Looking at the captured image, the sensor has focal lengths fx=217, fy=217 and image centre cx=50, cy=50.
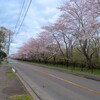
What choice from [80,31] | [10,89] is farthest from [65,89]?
[80,31]

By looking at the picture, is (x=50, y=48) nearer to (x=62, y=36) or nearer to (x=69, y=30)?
(x=62, y=36)

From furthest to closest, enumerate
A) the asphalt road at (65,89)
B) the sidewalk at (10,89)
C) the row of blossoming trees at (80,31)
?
the row of blossoming trees at (80,31)
the asphalt road at (65,89)
the sidewalk at (10,89)

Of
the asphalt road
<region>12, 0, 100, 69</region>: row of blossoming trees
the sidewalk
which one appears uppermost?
<region>12, 0, 100, 69</region>: row of blossoming trees

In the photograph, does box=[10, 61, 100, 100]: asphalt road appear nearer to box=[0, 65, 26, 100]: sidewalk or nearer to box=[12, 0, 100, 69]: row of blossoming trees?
box=[0, 65, 26, 100]: sidewalk

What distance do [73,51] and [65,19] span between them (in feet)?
59.2

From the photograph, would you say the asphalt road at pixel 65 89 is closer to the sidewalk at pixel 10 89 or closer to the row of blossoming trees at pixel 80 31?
the sidewalk at pixel 10 89

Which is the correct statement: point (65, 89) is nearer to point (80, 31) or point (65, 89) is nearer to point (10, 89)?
point (10, 89)

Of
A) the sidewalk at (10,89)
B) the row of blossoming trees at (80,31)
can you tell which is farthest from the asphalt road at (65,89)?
the row of blossoming trees at (80,31)

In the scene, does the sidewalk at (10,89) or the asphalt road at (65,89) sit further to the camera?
the asphalt road at (65,89)

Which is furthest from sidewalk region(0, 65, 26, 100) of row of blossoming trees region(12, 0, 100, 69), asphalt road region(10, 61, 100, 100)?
row of blossoming trees region(12, 0, 100, 69)

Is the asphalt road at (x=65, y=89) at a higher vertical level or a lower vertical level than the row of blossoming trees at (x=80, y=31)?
lower

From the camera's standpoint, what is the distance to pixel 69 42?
168ft

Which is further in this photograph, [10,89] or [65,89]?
[65,89]

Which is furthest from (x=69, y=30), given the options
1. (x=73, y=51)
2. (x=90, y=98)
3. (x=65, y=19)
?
(x=90, y=98)
